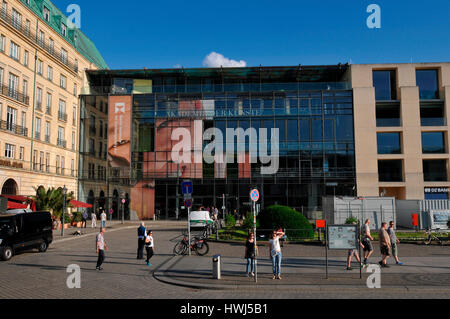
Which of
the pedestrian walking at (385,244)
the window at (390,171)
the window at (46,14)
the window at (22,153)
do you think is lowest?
the pedestrian walking at (385,244)

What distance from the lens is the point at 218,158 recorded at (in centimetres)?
4688

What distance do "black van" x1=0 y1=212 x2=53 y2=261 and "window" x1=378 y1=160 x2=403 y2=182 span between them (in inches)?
1529

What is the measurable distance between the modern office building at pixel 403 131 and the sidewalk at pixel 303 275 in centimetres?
3072

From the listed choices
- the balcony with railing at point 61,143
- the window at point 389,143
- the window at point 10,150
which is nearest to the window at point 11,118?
the window at point 10,150

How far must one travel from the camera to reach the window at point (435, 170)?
45719mm

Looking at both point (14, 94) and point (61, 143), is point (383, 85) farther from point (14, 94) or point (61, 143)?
point (14, 94)

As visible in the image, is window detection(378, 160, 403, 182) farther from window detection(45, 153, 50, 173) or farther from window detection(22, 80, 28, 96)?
window detection(22, 80, 28, 96)

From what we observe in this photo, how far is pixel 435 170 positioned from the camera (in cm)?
4612

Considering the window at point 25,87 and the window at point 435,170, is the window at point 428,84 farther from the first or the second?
the window at point 25,87

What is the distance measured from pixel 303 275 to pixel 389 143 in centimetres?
3863

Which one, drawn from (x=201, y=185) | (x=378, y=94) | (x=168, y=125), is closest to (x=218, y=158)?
(x=201, y=185)

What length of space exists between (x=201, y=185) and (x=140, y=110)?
12509mm

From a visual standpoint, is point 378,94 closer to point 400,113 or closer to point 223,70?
point 400,113

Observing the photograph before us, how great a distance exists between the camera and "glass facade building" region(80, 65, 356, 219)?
153 feet
